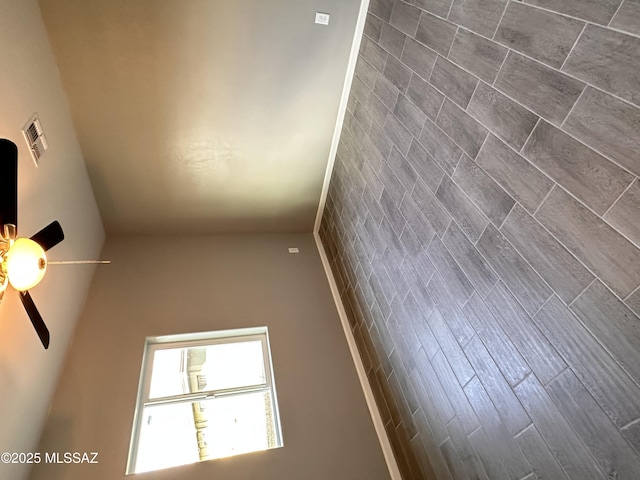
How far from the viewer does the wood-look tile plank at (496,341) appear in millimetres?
1429

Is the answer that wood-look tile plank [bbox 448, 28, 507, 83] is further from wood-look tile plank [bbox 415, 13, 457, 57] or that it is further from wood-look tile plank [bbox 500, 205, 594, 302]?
wood-look tile plank [bbox 500, 205, 594, 302]

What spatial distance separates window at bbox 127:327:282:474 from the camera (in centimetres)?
249

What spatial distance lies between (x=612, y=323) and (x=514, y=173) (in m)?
0.62

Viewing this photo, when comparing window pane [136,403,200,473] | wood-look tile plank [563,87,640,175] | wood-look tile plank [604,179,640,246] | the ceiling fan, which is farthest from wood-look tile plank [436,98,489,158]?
window pane [136,403,200,473]

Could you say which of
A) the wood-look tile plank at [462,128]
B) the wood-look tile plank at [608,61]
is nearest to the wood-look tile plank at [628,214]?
the wood-look tile plank at [608,61]

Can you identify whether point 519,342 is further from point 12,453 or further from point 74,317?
point 74,317

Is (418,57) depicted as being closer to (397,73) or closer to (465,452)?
(397,73)

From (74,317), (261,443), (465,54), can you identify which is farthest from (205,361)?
(465,54)

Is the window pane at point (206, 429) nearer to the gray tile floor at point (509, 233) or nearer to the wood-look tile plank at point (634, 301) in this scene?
the gray tile floor at point (509, 233)

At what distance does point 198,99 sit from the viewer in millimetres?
2752

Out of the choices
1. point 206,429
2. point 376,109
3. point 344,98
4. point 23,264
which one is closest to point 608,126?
point 376,109

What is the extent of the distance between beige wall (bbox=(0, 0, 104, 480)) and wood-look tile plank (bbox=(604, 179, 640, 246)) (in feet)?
8.62

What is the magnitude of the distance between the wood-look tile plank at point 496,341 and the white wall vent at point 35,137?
2.59m

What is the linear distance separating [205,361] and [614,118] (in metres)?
3.01
